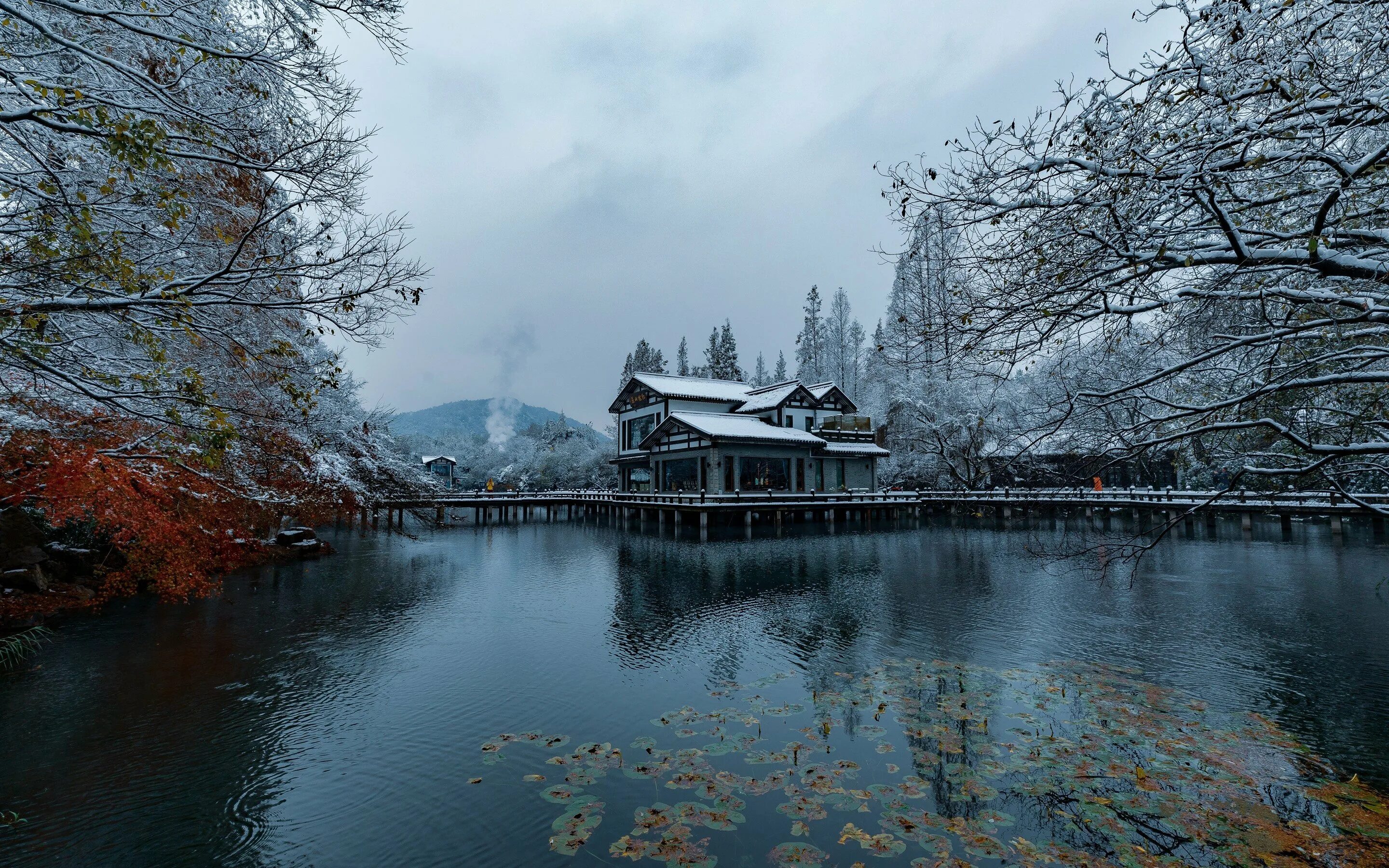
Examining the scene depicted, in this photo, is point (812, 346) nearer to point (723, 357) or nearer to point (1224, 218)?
point (723, 357)

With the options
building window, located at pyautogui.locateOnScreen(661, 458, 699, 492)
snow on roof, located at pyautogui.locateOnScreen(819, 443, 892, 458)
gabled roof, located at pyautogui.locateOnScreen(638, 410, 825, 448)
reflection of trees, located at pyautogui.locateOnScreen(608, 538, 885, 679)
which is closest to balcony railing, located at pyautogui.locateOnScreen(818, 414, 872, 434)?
snow on roof, located at pyautogui.locateOnScreen(819, 443, 892, 458)

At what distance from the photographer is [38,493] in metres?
10.8

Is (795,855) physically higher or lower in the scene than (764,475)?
lower

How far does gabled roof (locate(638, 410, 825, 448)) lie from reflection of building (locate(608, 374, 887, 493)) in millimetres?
78

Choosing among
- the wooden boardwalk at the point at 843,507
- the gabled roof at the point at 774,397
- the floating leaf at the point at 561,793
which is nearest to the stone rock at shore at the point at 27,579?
the wooden boardwalk at the point at 843,507

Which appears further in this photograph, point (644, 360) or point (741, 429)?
point (644, 360)

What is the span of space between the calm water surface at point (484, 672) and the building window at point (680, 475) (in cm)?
1591

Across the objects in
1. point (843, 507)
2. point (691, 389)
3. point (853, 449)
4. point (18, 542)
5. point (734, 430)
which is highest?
point (691, 389)

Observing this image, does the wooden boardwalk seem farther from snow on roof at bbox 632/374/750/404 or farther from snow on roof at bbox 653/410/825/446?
snow on roof at bbox 632/374/750/404

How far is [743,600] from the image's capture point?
592 inches

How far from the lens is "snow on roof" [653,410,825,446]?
107 feet

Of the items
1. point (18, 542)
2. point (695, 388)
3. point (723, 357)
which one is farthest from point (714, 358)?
point (18, 542)

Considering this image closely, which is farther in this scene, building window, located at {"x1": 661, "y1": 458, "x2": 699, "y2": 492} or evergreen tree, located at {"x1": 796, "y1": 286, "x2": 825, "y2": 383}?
evergreen tree, located at {"x1": 796, "y1": 286, "x2": 825, "y2": 383}

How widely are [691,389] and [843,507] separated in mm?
12293
